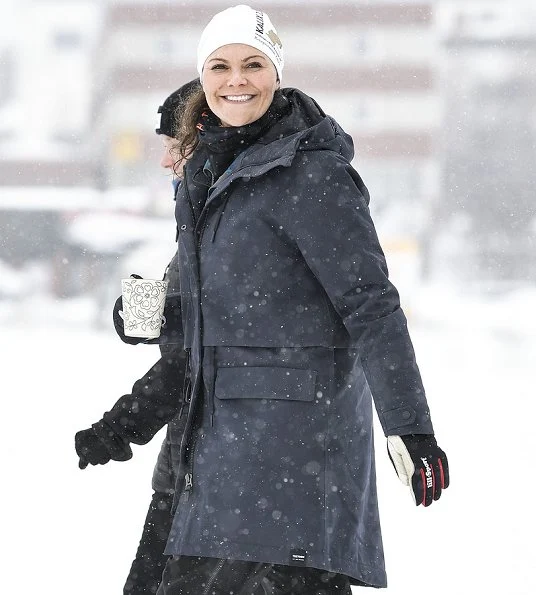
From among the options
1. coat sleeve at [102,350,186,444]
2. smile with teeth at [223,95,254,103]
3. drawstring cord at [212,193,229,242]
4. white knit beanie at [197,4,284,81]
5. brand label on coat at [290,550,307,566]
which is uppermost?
white knit beanie at [197,4,284,81]

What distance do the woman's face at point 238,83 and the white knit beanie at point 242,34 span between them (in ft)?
0.05

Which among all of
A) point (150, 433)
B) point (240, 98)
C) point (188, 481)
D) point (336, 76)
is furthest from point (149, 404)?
point (336, 76)

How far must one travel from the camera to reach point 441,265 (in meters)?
15.5

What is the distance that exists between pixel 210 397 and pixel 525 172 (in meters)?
18.4

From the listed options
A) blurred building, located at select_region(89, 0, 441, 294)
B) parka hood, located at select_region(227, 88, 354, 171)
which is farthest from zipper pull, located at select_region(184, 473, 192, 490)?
blurred building, located at select_region(89, 0, 441, 294)

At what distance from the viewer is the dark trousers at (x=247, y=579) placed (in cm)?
161

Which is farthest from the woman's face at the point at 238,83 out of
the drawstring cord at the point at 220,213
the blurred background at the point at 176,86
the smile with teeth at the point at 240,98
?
the blurred background at the point at 176,86

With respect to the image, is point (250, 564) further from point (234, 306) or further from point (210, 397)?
point (234, 306)

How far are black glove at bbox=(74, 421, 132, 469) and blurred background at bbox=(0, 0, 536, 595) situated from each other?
4.33 m

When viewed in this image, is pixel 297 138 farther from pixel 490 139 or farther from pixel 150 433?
pixel 490 139

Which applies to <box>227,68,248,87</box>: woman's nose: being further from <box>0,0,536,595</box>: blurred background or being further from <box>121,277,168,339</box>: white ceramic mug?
<box>0,0,536,595</box>: blurred background

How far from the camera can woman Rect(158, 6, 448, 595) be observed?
5.20 feet

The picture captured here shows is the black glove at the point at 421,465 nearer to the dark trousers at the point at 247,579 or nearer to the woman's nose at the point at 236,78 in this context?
the dark trousers at the point at 247,579

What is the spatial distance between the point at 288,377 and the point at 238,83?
19.3 inches
